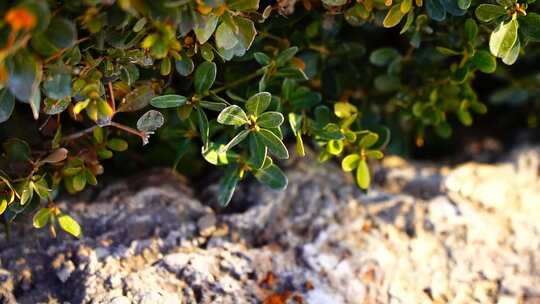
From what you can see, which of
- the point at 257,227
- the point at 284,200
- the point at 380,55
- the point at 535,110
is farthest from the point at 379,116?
the point at 535,110

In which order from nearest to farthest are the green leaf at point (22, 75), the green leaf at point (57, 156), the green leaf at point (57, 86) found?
the green leaf at point (22, 75) < the green leaf at point (57, 86) < the green leaf at point (57, 156)

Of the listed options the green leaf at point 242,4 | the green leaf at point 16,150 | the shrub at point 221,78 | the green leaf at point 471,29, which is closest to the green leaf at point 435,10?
the shrub at point 221,78

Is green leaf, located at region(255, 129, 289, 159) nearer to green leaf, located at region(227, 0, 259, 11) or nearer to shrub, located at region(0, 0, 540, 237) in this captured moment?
shrub, located at region(0, 0, 540, 237)

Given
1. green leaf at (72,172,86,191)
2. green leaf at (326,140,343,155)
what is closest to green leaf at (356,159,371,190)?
green leaf at (326,140,343,155)

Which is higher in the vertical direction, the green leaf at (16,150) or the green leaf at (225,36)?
the green leaf at (225,36)

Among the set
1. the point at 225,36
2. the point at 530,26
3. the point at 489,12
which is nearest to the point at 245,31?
the point at 225,36

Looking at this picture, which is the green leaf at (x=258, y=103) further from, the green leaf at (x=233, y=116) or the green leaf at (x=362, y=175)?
the green leaf at (x=362, y=175)
